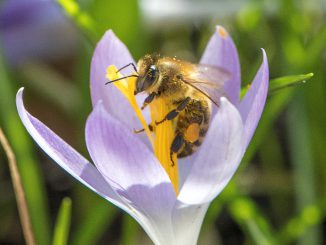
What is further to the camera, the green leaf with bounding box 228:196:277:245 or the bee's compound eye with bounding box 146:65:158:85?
the green leaf with bounding box 228:196:277:245

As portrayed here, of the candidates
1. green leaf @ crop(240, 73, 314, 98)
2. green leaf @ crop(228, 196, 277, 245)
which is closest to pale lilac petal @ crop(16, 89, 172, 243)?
green leaf @ crop(240, 73, 314, 98)

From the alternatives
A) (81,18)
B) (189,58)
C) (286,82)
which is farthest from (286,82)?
(189,58)

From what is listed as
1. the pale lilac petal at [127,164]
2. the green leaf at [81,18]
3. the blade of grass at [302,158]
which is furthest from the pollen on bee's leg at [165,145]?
the blade of grass at [302,158]

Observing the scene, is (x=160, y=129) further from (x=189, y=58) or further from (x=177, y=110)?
(x=189, y=58)

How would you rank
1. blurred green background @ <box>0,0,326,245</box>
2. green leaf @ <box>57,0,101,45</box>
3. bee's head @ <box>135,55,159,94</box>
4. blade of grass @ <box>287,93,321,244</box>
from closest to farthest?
bee's head @ <box>135,55,159,94</box> < green leaf @ <box>57,0,101,45</box> < blurred green background @ <box>0,0,326,245</box> < blade of grass @ <box>287,93,321,244</box>

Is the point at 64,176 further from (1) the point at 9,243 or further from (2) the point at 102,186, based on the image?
(2) the point at 102,186

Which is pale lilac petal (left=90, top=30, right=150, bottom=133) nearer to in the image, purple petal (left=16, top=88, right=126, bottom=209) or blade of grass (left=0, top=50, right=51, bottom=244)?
purple petal (left=16, top=88, right=126, bottom=209)

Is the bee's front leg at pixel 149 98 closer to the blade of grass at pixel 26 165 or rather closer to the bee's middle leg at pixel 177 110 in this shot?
the bee's middle leg at pixel 177 110
